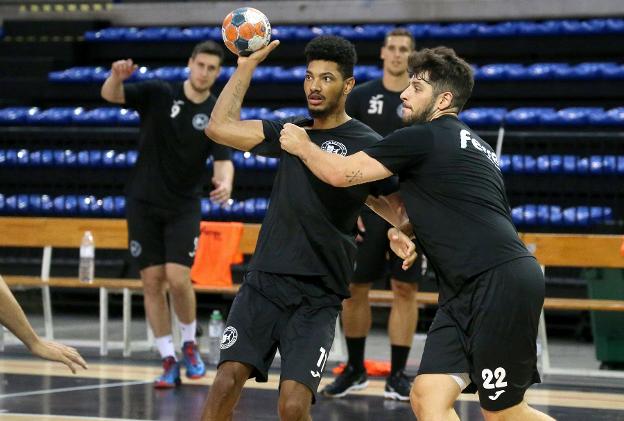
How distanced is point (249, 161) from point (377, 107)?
6101 millimetres

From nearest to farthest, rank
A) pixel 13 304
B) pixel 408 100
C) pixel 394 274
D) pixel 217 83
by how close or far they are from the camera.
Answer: pixel 13 304
pixel 408 100
pixel 394 274
pixel 217 83

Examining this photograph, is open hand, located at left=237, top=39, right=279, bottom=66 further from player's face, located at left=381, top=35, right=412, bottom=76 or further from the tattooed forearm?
player's face, located at left=381, top=35, right=412, bottom=76

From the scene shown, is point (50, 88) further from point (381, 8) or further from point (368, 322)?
point (368, 322)

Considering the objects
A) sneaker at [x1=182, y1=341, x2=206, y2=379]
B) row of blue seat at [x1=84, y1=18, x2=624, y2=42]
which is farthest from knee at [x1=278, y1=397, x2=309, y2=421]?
row of blue seat at [x1=84, y1=18, x2=624, y2=42]

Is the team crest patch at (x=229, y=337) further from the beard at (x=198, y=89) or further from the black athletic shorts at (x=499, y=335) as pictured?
the beard at (x=198, y=89)

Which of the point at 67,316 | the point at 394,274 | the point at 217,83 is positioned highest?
the point at 217,83

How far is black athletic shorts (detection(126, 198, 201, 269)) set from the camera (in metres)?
8.72

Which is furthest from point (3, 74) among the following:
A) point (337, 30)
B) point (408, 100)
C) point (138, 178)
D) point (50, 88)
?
point (408, 100)

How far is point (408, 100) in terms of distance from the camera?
17.2ft

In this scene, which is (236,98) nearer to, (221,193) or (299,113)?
(221,193)

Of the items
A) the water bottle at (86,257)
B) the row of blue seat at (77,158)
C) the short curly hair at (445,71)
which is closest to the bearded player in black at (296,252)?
the short curly hair at (445,71)

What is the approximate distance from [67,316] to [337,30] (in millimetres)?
5292

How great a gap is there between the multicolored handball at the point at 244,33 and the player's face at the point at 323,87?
0.28 m

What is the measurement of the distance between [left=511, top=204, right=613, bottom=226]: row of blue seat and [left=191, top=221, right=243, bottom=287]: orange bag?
350 centimetres
